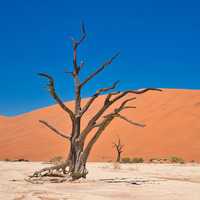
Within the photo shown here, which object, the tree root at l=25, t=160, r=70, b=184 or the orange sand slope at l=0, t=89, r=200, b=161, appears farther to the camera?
the orange sand slope at l=0, t=89, r=200, b=161

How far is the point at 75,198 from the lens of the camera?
19.6ft

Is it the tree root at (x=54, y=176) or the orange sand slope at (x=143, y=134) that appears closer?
the tree root at (x=54, y=176)

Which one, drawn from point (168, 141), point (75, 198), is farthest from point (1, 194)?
point (168, 141)

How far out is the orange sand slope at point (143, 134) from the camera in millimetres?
36531

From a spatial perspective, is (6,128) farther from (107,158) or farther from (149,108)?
(107,158)

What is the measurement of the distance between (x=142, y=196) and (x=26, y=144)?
4100 cm

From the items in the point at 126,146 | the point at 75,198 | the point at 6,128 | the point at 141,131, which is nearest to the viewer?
the point at 75,198

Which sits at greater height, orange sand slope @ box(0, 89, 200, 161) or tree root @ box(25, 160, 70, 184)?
orange sand slope @ box(0, 89, 200, 161)

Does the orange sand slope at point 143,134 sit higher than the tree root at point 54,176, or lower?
higher

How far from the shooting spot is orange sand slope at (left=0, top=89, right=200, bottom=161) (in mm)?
36531

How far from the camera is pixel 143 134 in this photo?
1652 inches

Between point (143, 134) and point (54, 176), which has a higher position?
point (143, 134)

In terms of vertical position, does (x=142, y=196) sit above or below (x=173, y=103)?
below

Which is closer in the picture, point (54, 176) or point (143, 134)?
point (54, 176)
